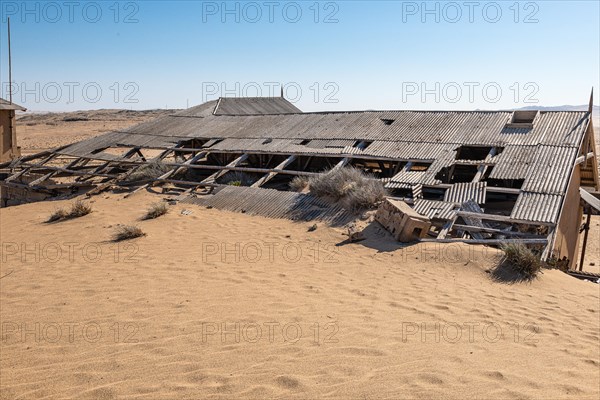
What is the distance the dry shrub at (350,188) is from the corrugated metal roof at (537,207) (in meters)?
2.88

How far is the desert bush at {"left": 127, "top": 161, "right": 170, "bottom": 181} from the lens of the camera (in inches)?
658

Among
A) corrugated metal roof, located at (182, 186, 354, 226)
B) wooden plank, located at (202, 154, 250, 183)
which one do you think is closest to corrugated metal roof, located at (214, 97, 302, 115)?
wooden plank, located at (202, 154, 250, 183)

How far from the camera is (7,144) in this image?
2220 cm

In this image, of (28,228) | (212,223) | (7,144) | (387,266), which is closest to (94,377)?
(387,266)

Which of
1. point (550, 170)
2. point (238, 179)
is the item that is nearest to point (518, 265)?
point (550, 170)

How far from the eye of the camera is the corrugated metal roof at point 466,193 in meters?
11.1

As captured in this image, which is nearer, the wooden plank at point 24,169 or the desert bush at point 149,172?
the desert bush at point 149,172

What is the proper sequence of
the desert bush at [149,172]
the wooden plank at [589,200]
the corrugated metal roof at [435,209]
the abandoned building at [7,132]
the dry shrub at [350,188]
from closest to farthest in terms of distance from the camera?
the corrugated metal roof at [435,209] → the dry shrub at [350,188] → the wooden plank at [589,200] → the desert bush at [149,172] → the abandoned building at [7,132]

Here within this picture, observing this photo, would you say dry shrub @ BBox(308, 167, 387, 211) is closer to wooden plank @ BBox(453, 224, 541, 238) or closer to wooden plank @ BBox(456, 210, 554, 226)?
wooden plank @ BBox(456, 210, 554, 226)

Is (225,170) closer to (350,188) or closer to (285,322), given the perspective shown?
(350,188)

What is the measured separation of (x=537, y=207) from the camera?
10.1 metres

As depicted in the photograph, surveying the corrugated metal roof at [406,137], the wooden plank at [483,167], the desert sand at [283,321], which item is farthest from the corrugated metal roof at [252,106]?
the desert sand at [283,321]

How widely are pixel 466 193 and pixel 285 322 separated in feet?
21.6

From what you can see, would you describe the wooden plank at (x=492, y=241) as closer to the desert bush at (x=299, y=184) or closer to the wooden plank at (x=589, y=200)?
the desert bush at (x=299, y=184)
